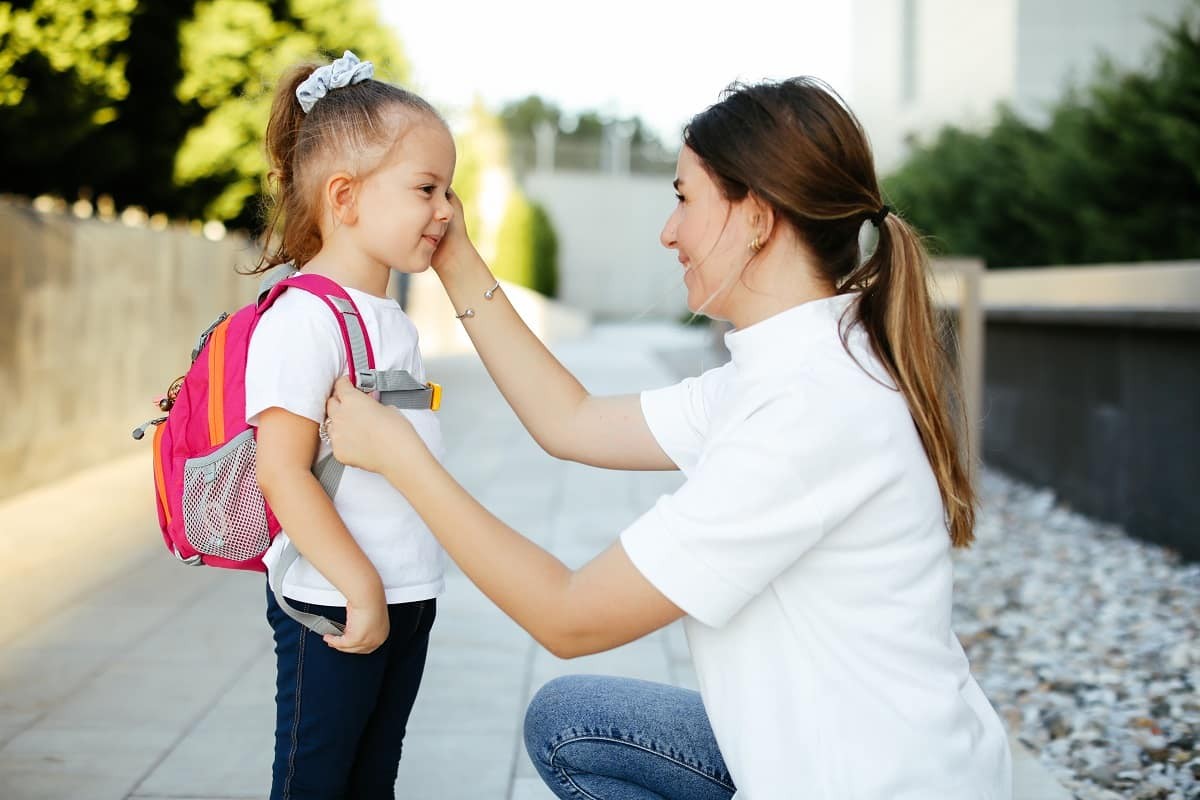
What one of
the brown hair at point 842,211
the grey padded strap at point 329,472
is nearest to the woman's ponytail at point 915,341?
the brown hair at point 842,211

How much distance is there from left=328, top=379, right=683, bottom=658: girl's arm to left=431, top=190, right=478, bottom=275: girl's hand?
53 cm

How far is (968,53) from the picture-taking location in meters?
15.7

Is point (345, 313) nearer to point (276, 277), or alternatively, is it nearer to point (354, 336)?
point (354, 336)

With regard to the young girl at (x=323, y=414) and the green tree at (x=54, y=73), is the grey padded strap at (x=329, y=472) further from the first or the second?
the green tree at (x=54, y=73)

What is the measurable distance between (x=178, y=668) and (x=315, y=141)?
2.19 m

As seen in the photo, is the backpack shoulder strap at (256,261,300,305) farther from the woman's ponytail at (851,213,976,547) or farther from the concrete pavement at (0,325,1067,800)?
the concrete pavement at (0,325,1067,800)

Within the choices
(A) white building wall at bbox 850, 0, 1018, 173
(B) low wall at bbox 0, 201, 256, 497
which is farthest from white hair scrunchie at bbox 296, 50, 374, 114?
(A) white building wall at bbox 850, 0, 1018, 173

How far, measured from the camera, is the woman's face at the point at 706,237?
1633 millimetres

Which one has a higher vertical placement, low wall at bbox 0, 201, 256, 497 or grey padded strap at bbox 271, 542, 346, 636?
grey padded strap at bbox 271, 542, 346, 636

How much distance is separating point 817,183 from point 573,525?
13.2ft

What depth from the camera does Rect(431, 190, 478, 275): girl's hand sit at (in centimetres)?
197

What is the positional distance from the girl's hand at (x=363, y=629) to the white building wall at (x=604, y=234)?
3004 cm

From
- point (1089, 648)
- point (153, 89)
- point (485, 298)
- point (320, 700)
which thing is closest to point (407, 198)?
point (485, 298)

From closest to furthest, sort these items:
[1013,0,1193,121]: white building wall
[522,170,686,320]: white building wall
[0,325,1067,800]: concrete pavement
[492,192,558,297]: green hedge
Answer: [0,325,1067,800]: concrete pavement, [1013,0,1193,121]: white building wall, [492,192,558,297]: green hedge, [522,170,686,320]: white building wall
